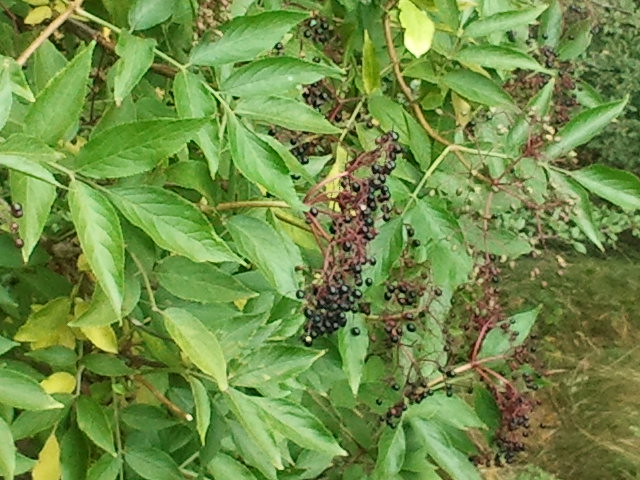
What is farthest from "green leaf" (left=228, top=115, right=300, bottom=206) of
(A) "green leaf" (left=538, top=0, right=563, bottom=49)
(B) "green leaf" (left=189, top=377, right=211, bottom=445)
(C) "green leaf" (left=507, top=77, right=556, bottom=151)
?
(A) "green leaf" (left=538, top=0, right=563, bottom=49)

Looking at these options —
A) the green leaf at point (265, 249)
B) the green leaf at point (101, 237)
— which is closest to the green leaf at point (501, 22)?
the green leaf at point (265, 249)

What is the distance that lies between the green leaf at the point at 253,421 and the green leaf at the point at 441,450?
47 centimetres

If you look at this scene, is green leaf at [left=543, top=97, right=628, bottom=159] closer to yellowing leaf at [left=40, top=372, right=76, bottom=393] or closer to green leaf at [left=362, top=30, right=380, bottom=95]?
green leaf at [left=362, top=30, right=380, bottom=95]

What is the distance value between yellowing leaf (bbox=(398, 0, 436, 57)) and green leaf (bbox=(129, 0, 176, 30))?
287 mm

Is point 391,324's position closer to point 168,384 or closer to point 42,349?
point 168,384

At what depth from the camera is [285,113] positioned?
3.02 feet

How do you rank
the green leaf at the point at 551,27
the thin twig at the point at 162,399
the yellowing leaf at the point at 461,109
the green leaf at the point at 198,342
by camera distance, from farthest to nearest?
the green leaf at the point at 551,27
the yellowing leaf at the point at 461,109
the thin twig at the point at 162,399
the green leaf at the point at 198,342

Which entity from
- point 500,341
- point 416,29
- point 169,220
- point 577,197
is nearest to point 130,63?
point 169,220

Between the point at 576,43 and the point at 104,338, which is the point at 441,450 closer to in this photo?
the point at 104,338

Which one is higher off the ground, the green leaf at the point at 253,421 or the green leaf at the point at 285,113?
the green leaf at the point at 285,113

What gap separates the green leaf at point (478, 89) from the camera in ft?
3.83

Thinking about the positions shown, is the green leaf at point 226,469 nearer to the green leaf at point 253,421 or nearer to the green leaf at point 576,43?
the green leaf at point 253,421

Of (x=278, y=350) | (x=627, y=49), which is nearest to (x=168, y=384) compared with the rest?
(x=278, y=350)

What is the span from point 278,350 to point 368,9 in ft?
1.61
